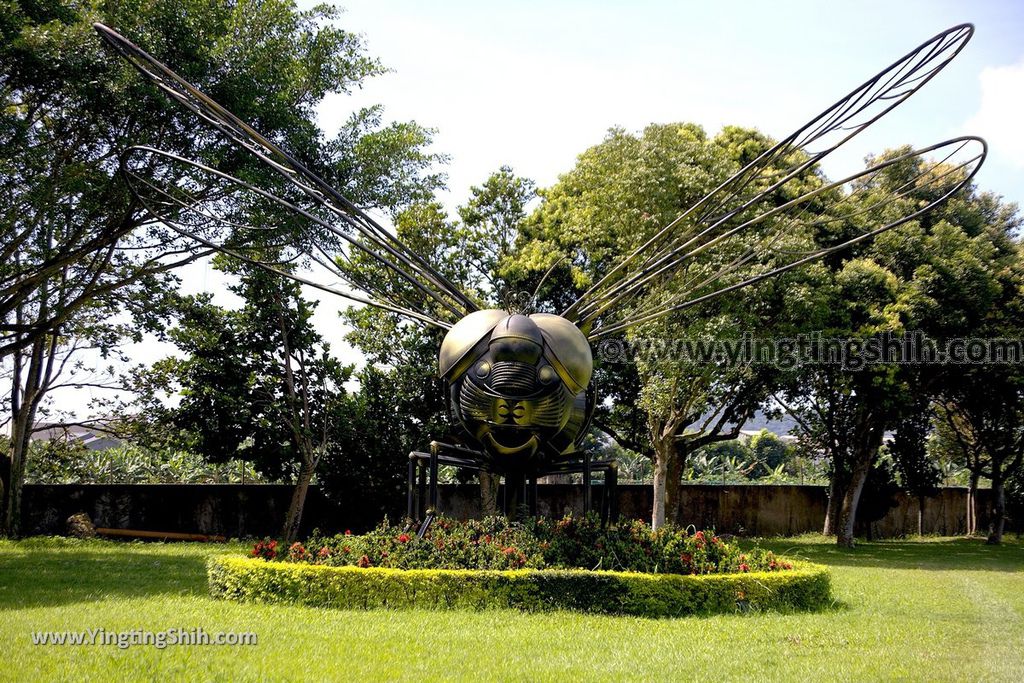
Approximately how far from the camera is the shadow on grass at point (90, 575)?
11.1 meters

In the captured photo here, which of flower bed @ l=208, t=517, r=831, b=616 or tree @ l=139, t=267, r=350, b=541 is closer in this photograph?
flower bed @ l=208, t=517, r=831, b=616

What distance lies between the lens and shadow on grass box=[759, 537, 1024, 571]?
65.6ft

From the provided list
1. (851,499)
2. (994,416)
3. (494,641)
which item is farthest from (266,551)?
(994,416)

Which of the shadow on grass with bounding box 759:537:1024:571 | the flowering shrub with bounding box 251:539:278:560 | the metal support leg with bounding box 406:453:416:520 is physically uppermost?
the metal support leg with bounding box 406:453:416:520

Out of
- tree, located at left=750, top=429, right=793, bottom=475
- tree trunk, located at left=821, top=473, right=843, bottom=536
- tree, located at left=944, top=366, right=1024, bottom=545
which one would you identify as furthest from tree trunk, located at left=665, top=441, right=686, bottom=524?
tree, located at left=750, top=429, right=793, bottom=475

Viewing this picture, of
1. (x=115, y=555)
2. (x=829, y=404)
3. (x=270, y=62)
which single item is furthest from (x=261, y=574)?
(x=829, y=404)

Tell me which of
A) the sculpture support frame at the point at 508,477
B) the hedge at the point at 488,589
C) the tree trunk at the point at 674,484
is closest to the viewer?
the hedge at the point at 488,589

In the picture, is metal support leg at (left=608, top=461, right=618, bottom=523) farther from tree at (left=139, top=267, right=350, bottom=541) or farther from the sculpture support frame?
tree at (left=139, top=267, right=350, bottom=541)

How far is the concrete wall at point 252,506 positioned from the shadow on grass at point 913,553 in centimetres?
161

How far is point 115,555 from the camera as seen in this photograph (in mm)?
16969

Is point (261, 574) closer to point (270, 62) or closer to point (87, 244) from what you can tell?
point (87, 244)

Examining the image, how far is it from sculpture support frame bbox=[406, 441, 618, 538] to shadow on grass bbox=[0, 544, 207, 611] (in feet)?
9.21

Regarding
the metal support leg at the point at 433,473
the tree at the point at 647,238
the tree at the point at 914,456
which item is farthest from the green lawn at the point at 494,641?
the tree at the point at 914,456

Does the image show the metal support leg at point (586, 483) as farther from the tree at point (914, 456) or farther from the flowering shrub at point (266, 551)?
the tree at point (914, 456)
